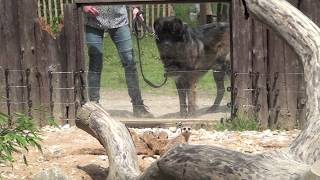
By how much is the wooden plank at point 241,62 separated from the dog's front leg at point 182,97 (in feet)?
1.43

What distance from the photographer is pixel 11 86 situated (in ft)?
22.2

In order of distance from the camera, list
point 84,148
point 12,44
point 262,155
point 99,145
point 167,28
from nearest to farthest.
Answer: point 262,155
point 84,148
point 99,145
point 167,28
point 12,44

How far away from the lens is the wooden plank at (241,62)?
6.55 meters

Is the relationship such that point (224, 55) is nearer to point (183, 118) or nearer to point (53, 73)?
point (183, 118)

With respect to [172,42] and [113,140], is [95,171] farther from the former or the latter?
[172,42]

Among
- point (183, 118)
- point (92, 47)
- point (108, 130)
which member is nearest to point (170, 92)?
point (183, 118)

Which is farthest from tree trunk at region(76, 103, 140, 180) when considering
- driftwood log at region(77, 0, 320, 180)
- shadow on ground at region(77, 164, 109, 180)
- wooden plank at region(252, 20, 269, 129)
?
wooden plank at region(252, 20, 269, 129)

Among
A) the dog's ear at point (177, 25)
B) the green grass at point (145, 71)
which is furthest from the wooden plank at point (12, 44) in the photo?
the dog's ear at point (177, 25)

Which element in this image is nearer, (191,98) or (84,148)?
(84,148)

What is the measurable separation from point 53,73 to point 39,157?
140 cm

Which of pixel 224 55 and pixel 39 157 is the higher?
pixel 224 55

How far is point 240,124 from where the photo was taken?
257 inches

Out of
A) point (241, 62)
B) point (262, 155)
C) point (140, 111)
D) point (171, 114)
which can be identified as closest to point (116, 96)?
point (140, 111)

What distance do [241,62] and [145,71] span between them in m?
0.85
